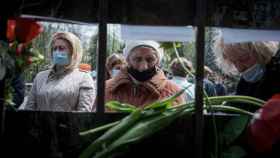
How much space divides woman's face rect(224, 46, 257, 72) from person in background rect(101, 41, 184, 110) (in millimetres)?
307

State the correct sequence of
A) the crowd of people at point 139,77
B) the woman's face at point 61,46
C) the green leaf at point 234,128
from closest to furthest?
1. the green leaf at point 234,128
2. the crowd of people at point 139,77
3. the woman's face at point 61,46

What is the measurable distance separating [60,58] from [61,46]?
81 millimetres

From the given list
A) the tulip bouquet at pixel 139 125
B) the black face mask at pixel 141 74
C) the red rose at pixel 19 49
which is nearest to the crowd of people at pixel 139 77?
the black face mask at pixel 141 74

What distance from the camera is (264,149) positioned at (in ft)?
5.25

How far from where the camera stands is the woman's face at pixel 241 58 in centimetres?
212

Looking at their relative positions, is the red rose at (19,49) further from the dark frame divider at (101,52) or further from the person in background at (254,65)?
the person in background at (254,65)

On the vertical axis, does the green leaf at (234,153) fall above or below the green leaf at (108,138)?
below

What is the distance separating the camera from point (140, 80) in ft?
6.96

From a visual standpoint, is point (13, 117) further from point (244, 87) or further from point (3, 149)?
point (244, 87)

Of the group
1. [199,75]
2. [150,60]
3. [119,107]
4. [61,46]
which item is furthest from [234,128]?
[61,46]

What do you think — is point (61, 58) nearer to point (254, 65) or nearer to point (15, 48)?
point (15, 48)

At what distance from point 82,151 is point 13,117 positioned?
305 millimetres

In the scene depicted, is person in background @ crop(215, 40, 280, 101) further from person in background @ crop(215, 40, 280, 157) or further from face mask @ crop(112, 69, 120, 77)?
face mask @ crop(112, 69, 120, 77)

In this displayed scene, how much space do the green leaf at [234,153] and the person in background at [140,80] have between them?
13.3 inches
